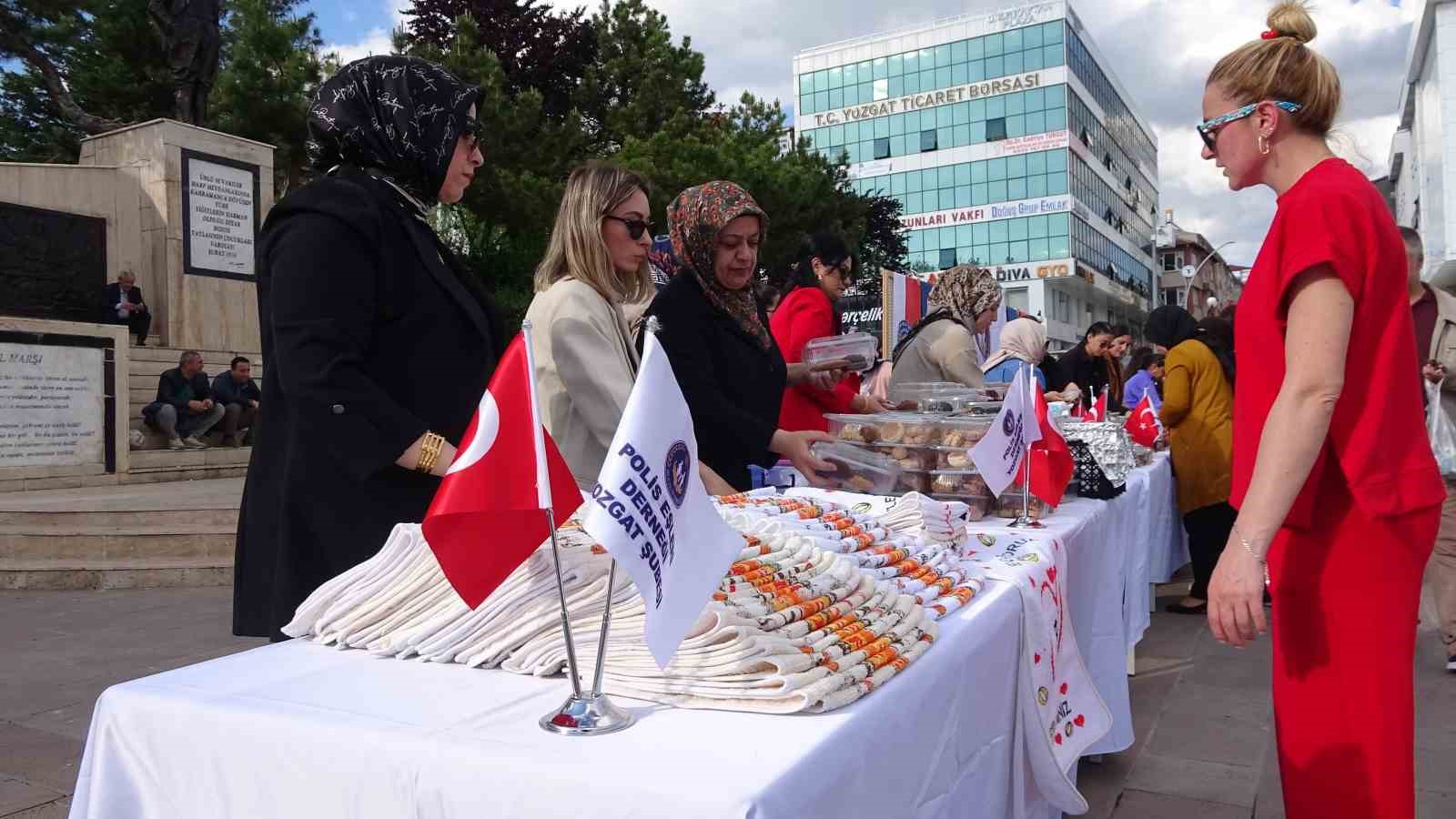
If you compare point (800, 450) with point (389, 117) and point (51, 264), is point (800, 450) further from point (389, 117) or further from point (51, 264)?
point (51, 264)

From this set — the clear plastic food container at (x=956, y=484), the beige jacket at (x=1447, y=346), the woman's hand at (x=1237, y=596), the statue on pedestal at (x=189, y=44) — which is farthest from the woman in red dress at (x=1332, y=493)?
the statue on pedestal at (x=189, y=44)

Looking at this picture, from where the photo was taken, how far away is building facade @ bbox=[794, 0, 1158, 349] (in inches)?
1935

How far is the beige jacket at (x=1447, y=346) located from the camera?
4.25 metres

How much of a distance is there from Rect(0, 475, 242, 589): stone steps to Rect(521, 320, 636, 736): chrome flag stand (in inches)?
266

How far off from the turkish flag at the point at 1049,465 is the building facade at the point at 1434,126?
17039mm

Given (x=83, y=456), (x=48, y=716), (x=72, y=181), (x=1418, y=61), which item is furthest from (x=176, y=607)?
(x=1418, y=61)

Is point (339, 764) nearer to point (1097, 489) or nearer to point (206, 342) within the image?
point (1097, 489)

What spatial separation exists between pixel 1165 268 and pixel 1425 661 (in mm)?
98433

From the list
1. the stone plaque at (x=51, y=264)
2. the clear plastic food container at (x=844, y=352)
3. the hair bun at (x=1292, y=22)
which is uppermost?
the stone plaque at (x=51, y=264)

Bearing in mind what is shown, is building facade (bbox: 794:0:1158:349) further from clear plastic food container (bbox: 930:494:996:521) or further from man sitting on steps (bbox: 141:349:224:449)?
clear plastic food container (bbox: 930:494:996:521)

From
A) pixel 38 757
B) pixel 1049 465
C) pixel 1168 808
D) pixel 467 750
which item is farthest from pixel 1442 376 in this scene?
pixel 38 757

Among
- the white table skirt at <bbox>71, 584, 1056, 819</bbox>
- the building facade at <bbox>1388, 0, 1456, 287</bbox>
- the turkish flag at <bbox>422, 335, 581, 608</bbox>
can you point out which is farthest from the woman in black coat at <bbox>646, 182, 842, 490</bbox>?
the building facade at <bbox>1388, 0, 1456, 287</bbox>

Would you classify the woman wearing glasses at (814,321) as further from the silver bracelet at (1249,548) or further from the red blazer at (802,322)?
the silver bracelet at (1249,548)

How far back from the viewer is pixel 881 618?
139 centimetres
